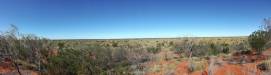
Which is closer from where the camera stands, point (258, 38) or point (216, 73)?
point (216, 73)

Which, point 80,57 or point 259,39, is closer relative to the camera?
point 80,57

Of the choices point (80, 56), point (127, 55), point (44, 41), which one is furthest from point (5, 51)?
point (127, 55)

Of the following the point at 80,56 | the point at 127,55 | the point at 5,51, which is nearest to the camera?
the point at 80,56

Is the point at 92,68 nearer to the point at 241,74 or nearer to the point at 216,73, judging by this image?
the point at 216,73

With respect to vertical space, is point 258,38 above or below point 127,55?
above

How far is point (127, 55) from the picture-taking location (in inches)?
918

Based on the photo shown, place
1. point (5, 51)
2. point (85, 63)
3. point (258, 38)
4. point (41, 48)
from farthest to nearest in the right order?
point (258, 38), point (41, 48), point (5, 51), point (85, 63)

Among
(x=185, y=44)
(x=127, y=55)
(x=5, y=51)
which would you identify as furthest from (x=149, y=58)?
(x=5, y=51)

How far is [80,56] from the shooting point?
426 inches

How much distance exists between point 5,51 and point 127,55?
38.1 feet

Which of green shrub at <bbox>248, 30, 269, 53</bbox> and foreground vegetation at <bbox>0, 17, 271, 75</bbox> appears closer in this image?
foreground vegetation at <bbox>0, 17, 271, 75</bbox>

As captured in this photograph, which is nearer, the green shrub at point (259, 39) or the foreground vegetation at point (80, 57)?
the foreground vegetation at point (80, 57)

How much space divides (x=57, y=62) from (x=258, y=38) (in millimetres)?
18286

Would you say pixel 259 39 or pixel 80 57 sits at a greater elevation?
pixel 259 39
